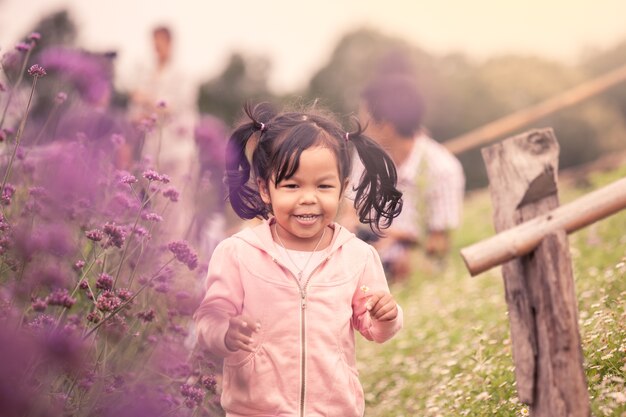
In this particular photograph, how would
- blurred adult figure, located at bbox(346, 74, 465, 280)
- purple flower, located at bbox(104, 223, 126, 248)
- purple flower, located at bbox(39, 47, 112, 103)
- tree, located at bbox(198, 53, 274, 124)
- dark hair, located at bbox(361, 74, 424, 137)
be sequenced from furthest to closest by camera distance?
tree, located at bbox(198, 53, 274, 124), blurred adult figure, located at bbox(346, 74, 465, 280), dark hair, located at bbox(361, 74, 424, 137), purple flower, located at bbox(39, 47, 112, 103), purple flower, located at bbox(104, 223, 126, 248)

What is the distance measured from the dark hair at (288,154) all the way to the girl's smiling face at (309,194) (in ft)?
0.10

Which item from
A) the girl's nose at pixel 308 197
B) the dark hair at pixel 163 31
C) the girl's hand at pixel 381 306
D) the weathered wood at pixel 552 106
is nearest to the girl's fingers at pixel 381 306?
the girl's hand at pixel 381 306

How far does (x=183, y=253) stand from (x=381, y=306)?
2.29ft

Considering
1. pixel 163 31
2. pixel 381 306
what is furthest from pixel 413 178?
pixel 381 306

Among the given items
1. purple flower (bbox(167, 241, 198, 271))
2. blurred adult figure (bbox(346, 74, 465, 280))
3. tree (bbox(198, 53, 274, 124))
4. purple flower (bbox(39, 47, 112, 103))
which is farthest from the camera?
tree (bbox(198, 53, 274, 124))

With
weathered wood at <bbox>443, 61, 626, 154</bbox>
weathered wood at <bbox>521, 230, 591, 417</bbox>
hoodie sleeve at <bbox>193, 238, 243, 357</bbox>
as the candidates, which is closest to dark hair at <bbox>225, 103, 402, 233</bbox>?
hoodie sleeve at <bbox>193, 238, 243, 357</bbox>

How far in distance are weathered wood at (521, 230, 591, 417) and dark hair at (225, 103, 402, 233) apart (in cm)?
66

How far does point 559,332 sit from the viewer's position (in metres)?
2.61

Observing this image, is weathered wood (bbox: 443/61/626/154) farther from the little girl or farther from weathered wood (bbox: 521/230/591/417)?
the little girl

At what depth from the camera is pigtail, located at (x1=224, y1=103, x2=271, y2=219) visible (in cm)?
296

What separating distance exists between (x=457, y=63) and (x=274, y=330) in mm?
20074

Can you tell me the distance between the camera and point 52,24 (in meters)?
16.5

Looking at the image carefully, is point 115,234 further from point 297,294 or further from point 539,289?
point 539,289

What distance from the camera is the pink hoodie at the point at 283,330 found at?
262cm
